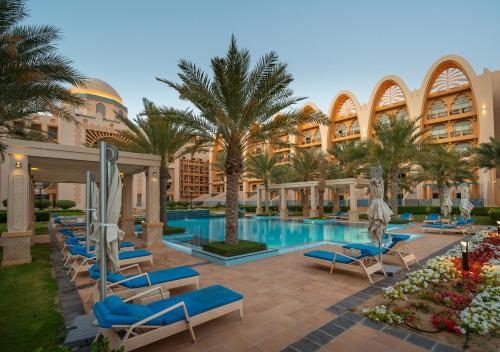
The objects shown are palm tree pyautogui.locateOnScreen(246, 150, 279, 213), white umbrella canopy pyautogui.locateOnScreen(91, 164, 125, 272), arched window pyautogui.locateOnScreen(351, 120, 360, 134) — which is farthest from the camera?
arched window pyautogui.locateOnScreen(351, 120, 360, 134)

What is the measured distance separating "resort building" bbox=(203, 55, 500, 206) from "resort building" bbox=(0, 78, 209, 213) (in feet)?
88.7

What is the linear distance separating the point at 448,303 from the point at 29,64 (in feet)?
39.7

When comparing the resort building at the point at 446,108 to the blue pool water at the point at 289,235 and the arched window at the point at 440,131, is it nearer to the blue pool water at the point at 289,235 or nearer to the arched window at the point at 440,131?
the arched window at the point at 440,131

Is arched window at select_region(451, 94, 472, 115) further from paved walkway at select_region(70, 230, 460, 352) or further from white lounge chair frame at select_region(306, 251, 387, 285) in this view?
paved walkway at select_region(70, 230, 460, 352)

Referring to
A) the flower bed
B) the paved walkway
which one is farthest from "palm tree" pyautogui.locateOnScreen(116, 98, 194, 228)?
the flower bed

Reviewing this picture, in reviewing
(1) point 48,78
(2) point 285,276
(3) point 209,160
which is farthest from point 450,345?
(3) point 209,160

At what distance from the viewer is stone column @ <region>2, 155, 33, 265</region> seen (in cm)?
848

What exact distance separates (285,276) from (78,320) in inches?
178

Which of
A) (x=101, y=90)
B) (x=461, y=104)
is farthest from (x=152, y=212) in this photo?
(x=101, y=90)

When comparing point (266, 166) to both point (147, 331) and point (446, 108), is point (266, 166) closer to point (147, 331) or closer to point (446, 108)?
point (446, 108)

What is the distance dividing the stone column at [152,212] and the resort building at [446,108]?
19640mm

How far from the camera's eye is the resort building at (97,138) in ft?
124

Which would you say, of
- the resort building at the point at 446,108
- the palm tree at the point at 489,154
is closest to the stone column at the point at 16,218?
the resort building at the point at 446,108

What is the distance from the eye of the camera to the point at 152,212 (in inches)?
484
